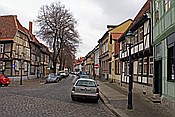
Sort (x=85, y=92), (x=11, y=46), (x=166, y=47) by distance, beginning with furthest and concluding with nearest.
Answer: (x=11, y=46) → (x=85, y=92) → (x=166, y=47)

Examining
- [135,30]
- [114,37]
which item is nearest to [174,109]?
[135,30]

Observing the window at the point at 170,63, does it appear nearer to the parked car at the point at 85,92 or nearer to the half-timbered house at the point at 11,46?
the parked car at the point at 85,92

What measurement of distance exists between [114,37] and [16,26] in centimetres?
1456

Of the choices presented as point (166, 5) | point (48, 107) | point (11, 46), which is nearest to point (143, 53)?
point (166, 5)

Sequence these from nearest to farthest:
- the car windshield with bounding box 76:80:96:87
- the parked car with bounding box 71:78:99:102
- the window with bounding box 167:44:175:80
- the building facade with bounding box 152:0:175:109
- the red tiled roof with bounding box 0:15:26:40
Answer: the building facade with bounding box 152:0:175:109
the window with bounding box 167:44:175:80
the parked car with bounding box 71:78:99:102
the car windshield with bounding box 76:80:96:87
the red tiled roof with bounding box 0:15:26:40

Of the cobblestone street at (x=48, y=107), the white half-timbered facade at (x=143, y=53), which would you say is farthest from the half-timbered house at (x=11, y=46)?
the cobblestone street at (x=48, y=107)

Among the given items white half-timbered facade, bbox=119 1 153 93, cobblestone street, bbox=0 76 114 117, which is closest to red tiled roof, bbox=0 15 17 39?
white half-timbered facade, bbox=119 1 153 93

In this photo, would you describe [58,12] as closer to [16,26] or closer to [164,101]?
[16,26]

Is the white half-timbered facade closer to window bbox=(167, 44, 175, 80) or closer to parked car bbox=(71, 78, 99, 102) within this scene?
parked car bbox=(71, 78, 99, 102)

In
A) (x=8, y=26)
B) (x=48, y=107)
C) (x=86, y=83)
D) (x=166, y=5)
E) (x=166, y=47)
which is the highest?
(x=8, y=26)

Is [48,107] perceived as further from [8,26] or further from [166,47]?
[8,26]

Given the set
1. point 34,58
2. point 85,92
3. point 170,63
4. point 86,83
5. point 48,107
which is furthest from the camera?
point 34,58

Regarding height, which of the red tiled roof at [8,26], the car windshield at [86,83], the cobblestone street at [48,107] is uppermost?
the red tiled roof at [8,26]

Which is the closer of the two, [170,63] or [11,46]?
[170,63]
